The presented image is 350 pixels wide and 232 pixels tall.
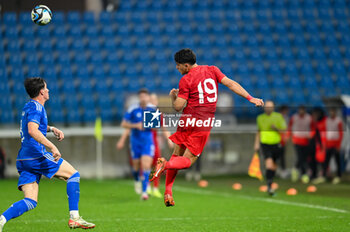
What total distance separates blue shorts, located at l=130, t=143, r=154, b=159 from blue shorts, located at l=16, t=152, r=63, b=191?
5241 mm

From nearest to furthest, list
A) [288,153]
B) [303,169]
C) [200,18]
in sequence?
1. [303,169]
2. [288,153]
3. [200,18]

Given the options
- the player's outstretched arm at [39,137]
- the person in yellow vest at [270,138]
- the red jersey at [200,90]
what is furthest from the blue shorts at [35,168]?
the person in yellow vest at [270,138]

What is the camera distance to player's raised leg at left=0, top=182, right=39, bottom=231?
5.95 metres

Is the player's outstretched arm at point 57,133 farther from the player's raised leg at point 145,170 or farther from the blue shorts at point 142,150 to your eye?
the blue shorts at point 142,150

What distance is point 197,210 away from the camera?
30.9ft

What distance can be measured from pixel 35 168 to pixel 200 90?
2058 mm

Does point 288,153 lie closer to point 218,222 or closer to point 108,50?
point 108,50

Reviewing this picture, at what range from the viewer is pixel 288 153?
1831 centimetres

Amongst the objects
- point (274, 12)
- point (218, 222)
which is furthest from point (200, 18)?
point (218, 222)

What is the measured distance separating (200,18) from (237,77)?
12.0 feet

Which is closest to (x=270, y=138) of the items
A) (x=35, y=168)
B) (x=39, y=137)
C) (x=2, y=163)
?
(x=35, y=168)

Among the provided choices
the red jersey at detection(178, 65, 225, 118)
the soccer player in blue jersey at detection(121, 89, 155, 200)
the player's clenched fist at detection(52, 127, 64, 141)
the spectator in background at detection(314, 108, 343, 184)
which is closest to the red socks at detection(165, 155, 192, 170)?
the red jersey at detection(178, 65, 225, 118)

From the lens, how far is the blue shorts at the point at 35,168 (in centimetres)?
618

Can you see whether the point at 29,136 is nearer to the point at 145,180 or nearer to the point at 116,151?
the point at 145,180
